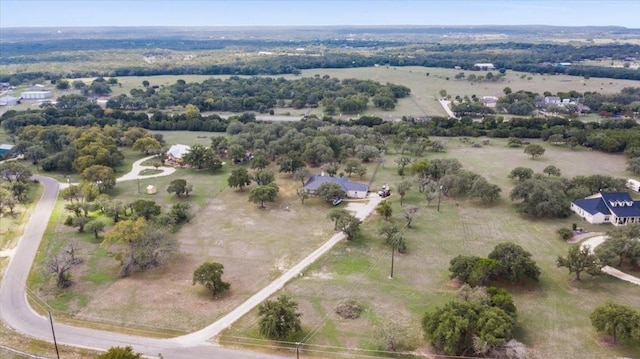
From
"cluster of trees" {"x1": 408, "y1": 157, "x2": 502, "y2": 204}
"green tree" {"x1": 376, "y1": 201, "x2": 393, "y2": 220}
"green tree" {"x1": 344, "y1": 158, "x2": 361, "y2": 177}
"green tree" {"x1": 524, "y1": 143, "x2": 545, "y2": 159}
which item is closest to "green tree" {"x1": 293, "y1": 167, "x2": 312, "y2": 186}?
"green tree" {"x1": 344, "y1": 158, "x2": 361, "y2": 177}

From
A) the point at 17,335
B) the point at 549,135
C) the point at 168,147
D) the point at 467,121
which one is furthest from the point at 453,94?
the point at 17,335

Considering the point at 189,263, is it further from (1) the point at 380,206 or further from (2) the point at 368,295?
(1) the point at 380,206

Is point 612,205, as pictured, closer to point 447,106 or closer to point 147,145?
point 147,145

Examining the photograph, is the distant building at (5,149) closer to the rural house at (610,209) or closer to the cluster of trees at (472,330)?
the cluster of trees at (472,330)

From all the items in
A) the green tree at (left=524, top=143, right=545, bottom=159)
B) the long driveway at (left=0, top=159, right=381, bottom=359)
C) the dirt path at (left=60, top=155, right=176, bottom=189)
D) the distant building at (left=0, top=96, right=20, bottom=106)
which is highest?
the distant building at (left=0, top=96, right=20, bottom=106)

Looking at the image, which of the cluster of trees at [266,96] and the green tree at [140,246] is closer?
the green tree at [140,246]

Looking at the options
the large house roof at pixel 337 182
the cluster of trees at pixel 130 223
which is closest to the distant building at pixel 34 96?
Result: the cluster of trees at pixel 130 223

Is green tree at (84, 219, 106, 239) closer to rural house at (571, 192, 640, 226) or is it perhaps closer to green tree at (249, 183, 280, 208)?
green tree at (249, 183, 280, 208)
